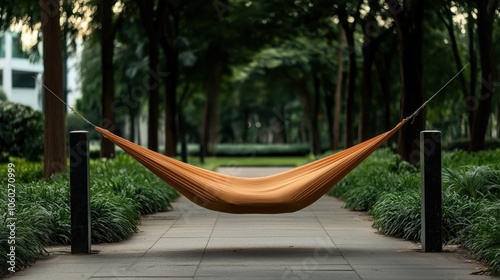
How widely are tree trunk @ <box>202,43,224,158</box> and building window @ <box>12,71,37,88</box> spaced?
112 feet

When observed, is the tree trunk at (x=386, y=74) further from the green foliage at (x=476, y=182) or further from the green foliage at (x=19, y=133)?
the green foliage at (x=476, y=182)

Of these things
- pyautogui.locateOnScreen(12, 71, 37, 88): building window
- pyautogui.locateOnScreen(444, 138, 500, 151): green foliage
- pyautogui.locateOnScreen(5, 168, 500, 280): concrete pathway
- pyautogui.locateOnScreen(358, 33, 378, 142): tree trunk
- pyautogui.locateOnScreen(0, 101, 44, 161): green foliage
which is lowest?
pyautogui.locateOnScreen(5, 168, 500, 280): concrete pathway

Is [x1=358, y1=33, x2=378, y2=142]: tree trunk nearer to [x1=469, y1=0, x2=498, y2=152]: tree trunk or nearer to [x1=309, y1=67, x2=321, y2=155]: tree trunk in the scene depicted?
[x1=469, y1=0, x2=498, y2=152]: tree trunk

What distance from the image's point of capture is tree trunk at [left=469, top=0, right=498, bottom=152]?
2083 centimetres

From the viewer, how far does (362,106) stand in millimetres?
29219

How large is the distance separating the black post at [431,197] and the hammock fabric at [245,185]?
0.51 meters

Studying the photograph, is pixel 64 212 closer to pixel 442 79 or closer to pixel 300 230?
Result: pixel 300 230

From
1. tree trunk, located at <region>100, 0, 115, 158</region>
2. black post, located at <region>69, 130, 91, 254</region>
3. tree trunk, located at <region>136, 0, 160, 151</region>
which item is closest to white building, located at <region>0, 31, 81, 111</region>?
tree trunk, located at <region>136, 0, 160, 151</region>

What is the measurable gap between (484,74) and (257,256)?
12856mm

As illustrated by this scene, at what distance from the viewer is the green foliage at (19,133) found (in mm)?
24734

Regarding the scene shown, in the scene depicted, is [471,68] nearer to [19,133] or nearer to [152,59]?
A: [152,59]

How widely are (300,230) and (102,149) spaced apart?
11.4 m

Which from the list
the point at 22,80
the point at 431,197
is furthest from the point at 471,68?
the point at 22,80

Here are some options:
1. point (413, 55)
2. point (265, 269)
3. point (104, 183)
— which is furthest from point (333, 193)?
point (265, 269)
